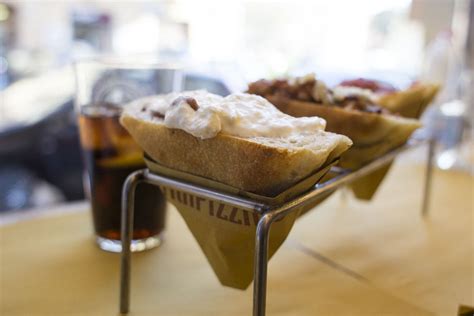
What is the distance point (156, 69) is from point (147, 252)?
28cm

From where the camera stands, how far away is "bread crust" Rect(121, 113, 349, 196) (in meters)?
0.43

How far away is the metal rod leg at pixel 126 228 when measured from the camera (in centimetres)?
51

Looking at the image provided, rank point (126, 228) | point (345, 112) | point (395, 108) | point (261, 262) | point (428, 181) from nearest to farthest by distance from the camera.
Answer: point (261, 262), point (126, 228), point (345, 112), point (395, 108), point (428, 181)

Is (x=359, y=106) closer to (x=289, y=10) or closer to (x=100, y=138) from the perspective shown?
(x=100, y=138)

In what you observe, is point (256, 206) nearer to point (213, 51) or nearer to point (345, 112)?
point (345, 112)

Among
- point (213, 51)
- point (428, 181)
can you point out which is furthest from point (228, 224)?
point (213, 51)

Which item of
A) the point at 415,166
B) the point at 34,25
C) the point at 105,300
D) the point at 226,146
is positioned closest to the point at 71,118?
the point at 415,166

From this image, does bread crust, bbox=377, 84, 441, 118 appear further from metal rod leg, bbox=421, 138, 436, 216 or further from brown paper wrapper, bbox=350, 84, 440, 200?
metal rod leg, bbox=421, 138, 436, 216

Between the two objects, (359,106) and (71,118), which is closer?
(359,106)

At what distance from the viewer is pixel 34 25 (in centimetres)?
454

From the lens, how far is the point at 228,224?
0.49 meters

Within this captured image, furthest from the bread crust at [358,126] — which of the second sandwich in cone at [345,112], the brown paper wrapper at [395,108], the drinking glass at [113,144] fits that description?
the drinking glass at [113,144]

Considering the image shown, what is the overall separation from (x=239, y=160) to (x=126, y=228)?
17cm

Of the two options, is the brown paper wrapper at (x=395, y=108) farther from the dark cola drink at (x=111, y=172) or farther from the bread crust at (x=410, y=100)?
the dark cola drink at (x=111, y=172)
